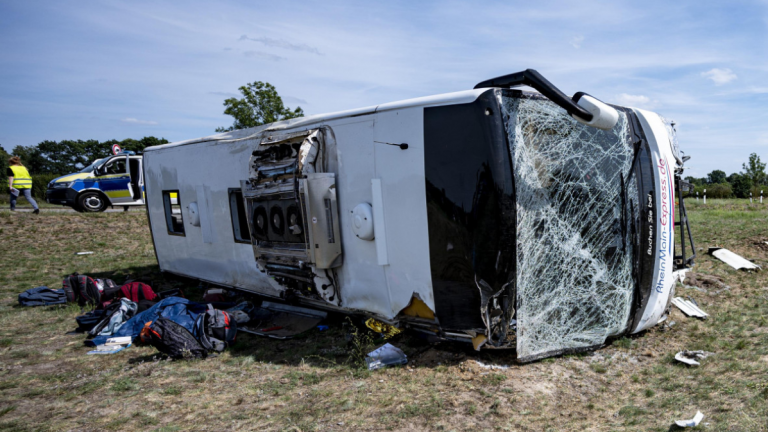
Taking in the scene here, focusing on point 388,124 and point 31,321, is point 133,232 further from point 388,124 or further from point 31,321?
point 388,124

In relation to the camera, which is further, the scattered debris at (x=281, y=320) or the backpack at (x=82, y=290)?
the backpack at (x=82, y=290)

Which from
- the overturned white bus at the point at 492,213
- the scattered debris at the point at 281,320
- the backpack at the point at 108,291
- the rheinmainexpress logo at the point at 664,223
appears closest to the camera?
the overturned white bus at the point at 492,213

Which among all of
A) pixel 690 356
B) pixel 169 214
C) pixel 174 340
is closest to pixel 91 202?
pixel 169 214

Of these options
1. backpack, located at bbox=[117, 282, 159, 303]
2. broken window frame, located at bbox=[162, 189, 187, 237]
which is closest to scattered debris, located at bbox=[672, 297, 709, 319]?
backpack, located at bbox=[117, 282, 159, 303]

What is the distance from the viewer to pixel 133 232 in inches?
500

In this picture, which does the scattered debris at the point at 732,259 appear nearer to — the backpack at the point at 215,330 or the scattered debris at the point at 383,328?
the scattered debris at the point at 383,328

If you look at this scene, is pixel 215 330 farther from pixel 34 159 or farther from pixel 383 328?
Answer: pixel 34 159

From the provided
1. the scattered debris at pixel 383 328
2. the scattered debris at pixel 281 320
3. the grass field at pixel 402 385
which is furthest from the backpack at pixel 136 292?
the scattered debris at pixel 383 328

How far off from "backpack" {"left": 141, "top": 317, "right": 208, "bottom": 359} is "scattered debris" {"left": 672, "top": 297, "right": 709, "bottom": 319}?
17.3ft

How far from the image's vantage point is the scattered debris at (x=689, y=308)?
5.06m

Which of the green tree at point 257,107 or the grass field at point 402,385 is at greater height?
the green tree at point 257,107

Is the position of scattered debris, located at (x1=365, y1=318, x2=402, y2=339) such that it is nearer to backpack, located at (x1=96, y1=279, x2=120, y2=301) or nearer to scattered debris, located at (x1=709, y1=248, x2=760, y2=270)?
backpack, located at (x1=96, y1=279, x2=120, y2=301)

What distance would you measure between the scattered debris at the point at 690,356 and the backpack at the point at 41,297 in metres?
8.29

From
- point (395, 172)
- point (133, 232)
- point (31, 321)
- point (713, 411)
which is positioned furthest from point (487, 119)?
point (133, 232)
